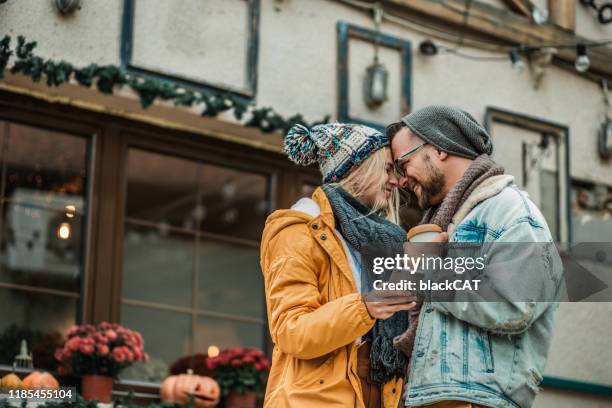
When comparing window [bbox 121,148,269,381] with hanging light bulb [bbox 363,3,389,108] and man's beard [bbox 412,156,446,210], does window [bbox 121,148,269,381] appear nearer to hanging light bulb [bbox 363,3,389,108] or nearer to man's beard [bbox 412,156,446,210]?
hanging light bulb [bbox 363,3,389,108]

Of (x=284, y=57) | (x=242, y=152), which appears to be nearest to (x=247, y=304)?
(x=242, y=152)

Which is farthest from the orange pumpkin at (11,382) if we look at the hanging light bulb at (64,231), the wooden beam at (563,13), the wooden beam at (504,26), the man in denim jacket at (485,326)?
the wooden beam at (563,13)

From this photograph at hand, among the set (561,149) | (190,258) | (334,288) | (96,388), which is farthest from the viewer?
(190,258)

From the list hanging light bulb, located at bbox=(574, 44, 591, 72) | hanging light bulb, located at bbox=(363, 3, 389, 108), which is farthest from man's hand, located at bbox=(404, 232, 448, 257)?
hanging light bulb, located at bbox=(574, 44, 591, 72)

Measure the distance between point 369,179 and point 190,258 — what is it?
6.18 m

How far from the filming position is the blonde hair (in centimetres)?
457

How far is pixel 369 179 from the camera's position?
4.57 metres

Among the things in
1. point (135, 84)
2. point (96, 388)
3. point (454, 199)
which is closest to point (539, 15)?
point (135, 84)

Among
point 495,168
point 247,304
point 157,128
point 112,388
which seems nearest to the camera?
point 495,168

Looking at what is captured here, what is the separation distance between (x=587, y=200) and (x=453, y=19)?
6.68 ft

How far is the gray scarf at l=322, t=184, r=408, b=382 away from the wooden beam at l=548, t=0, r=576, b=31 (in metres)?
5.95

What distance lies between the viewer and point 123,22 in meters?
7.46

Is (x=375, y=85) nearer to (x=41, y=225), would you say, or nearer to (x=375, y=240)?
(x=41, y=225)

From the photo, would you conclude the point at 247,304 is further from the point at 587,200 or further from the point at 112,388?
the point at 587,200
